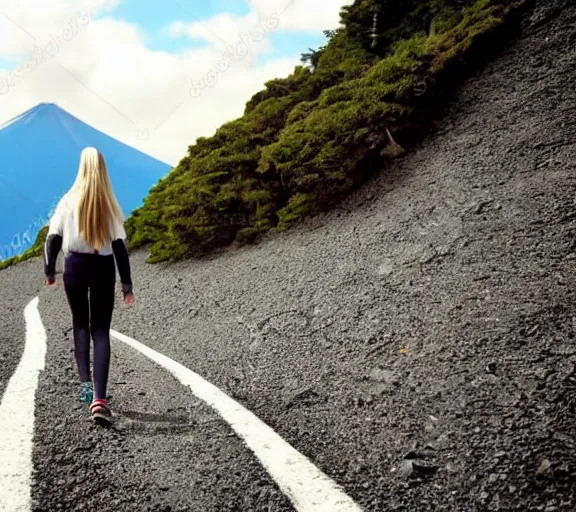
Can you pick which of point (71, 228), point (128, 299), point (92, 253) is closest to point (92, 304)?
point (128, 299)

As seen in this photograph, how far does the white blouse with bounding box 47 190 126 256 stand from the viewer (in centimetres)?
351

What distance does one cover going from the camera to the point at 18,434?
3125 mm

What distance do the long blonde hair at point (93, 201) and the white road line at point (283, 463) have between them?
5.73 ft

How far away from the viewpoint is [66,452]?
2887 millimetres

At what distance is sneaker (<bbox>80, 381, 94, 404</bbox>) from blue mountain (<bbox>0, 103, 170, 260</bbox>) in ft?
88.1

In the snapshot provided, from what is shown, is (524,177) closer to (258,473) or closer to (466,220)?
(466,220)

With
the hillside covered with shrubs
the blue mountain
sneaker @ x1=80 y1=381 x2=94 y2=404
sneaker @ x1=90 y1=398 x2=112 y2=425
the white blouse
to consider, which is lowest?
sneaker @ x1=90 y1=398 x2=112 y2=425

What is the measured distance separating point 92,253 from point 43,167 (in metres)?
34.0

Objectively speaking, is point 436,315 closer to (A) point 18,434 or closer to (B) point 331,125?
(A) point 18,434

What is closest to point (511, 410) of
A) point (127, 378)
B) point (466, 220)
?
point (127, 378)

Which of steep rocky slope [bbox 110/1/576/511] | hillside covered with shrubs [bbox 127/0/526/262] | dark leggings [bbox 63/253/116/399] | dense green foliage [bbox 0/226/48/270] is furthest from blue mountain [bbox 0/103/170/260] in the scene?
dark leggings [bbox 63/253/116/399]

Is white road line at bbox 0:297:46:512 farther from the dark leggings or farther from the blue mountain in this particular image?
the blue mountain

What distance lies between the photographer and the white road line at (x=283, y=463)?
2396 mm

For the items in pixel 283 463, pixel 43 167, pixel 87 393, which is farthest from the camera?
pixel 43 167
